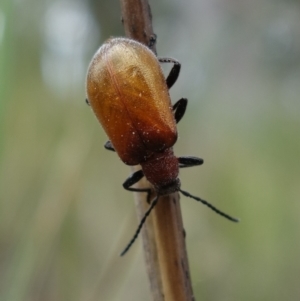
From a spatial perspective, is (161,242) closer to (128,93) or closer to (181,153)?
(128,93)

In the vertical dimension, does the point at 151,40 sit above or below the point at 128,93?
above

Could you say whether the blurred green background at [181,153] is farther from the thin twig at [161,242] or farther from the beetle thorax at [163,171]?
the thin twig at [161,242]

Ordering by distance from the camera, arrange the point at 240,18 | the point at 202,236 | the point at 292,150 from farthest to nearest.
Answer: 1. the point at 240,18
2. the point at 292,150
3. the point at 202,236

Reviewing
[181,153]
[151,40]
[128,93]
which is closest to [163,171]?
[128,93]

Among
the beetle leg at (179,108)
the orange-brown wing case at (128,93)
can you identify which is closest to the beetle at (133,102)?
the orange-brown wing case at (128,93)

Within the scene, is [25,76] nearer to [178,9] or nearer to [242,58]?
[178,9]

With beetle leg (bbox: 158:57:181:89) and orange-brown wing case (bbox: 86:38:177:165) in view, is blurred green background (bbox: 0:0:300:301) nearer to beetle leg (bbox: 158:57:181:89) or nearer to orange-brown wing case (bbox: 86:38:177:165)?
orange-brown wing case (bbox: 86:38:177:165)

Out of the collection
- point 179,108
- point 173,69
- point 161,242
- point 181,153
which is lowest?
point 181,153

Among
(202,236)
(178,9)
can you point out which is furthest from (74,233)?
(178,9)
